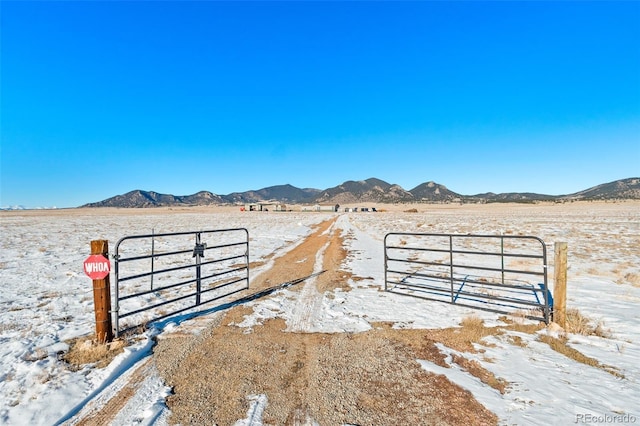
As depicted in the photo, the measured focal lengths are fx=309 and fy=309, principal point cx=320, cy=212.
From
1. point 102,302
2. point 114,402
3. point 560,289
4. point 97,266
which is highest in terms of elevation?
point 97,266

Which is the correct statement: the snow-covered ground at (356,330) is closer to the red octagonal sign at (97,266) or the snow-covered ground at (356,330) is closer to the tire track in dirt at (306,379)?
the tire track in dirt at (306,379)

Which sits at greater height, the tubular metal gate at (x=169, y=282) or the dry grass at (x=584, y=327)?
the tubular metal gate at (x=169, y=282)

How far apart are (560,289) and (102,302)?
28.2 feet

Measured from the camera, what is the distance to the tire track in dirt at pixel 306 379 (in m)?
3.57

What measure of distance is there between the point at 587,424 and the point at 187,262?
1370 cm

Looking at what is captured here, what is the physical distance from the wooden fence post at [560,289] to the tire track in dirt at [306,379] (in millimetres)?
2894

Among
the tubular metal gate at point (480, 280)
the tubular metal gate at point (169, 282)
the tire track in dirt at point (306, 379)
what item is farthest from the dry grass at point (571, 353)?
the tubular metal gate at point (169, 282)

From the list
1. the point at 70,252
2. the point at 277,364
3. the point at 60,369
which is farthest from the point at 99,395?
the point at 70,252

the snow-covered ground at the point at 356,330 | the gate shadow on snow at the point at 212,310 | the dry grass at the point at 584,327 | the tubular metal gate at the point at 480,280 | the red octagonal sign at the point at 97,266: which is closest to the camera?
the snow-covered ground at the point at 356,330

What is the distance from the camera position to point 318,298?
820cm

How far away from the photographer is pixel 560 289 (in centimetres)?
615

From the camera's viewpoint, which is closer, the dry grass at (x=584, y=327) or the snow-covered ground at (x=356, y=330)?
the snow-covered ground at (x=356, y=330)

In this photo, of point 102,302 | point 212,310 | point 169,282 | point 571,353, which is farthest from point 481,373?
point 169,282

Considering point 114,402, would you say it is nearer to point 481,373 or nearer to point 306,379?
point 306,379
